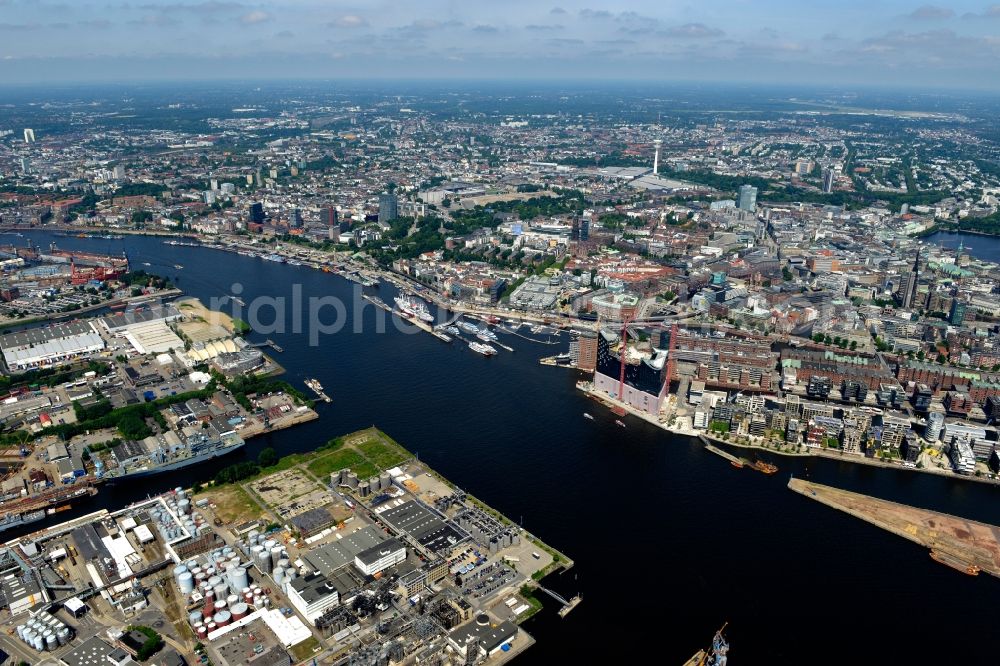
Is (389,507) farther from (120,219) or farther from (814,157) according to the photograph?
(814,157)

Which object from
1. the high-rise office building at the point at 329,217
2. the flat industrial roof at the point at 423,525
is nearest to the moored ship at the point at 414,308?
the flat industrial roof at the point at 423,525

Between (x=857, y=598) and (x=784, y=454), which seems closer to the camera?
(x=857, y=598)

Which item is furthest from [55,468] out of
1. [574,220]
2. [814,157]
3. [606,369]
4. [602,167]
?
[814,157]

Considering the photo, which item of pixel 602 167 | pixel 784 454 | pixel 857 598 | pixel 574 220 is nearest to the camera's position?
pixel 857 598

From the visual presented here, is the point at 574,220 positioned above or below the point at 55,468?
above

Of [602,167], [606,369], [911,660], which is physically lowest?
[911,660]

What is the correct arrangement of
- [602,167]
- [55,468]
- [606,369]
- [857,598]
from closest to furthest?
[857,598], [55,468], [606,369], [602,167]

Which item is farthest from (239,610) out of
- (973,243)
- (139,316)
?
(973,243)
